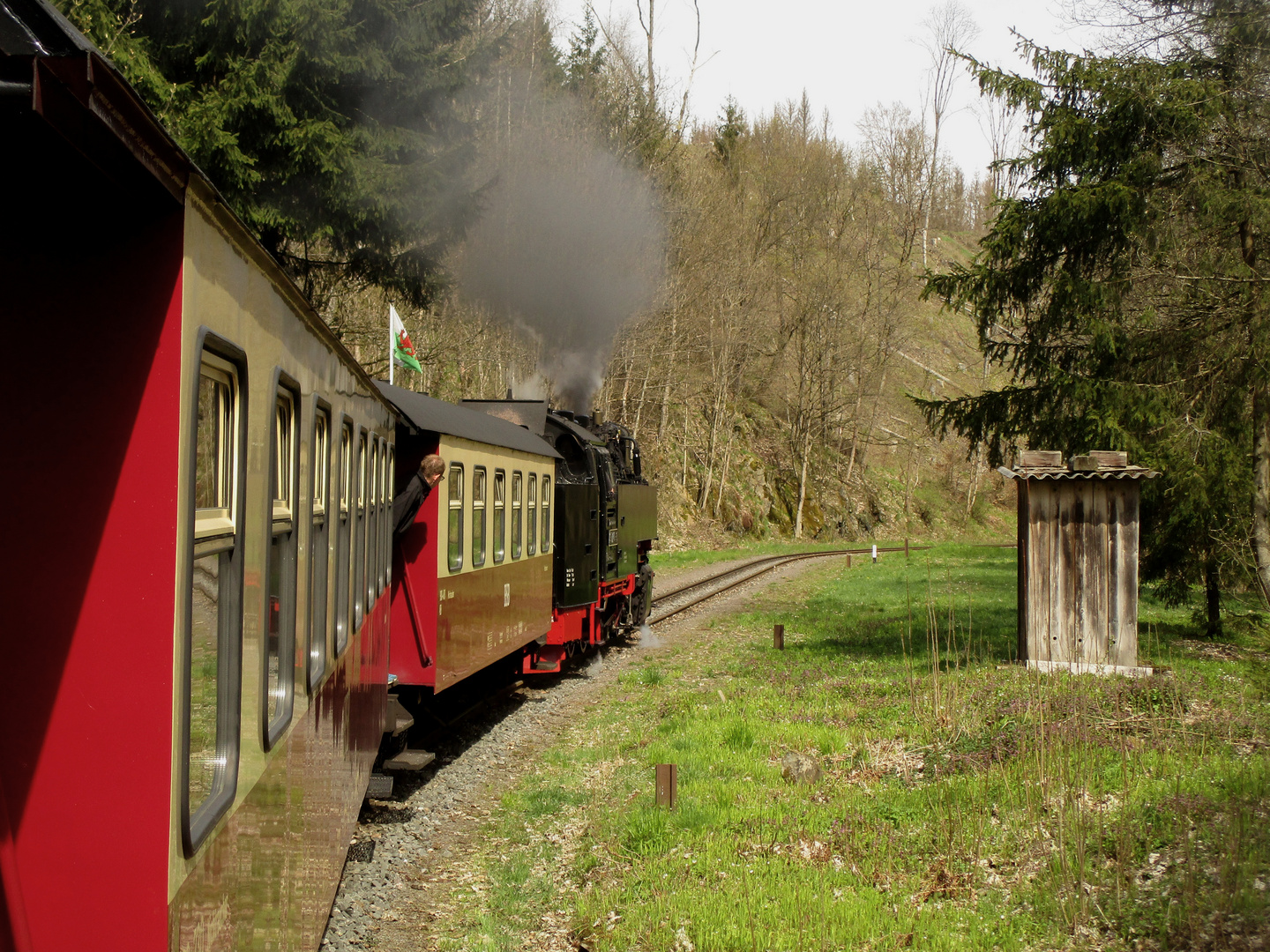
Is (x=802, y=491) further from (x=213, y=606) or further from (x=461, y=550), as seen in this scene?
(x=213, y=606)

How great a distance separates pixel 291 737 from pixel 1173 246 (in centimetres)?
1363

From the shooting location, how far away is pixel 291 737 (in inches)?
126

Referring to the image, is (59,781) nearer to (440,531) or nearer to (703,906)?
(703,906)

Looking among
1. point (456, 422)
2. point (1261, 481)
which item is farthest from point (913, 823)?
point (1261, 481)

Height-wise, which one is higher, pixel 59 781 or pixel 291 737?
pixel 59 781

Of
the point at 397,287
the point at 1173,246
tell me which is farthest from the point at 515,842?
the point at 1173,246

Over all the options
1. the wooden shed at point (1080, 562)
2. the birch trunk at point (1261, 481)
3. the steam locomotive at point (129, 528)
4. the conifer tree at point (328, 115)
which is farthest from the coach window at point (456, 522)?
the birch trunk at point (1261, 481)

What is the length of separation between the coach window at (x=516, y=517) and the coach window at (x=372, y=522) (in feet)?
11.7

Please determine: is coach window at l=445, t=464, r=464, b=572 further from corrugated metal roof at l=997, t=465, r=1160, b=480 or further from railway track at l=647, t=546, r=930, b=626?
railway track at l=647, t=546, r=930, b=626

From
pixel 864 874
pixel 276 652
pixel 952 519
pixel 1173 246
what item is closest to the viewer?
pixel 276 652

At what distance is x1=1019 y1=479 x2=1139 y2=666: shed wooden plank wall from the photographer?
10.6 meters

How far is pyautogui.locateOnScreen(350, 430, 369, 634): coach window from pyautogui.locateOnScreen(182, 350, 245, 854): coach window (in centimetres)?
266

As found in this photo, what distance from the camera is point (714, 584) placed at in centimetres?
2469

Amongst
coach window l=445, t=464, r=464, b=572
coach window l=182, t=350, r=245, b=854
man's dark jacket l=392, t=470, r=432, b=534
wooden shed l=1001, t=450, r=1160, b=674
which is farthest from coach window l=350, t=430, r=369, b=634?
wooden shed l=1001, t=450, r=1160, b=674
